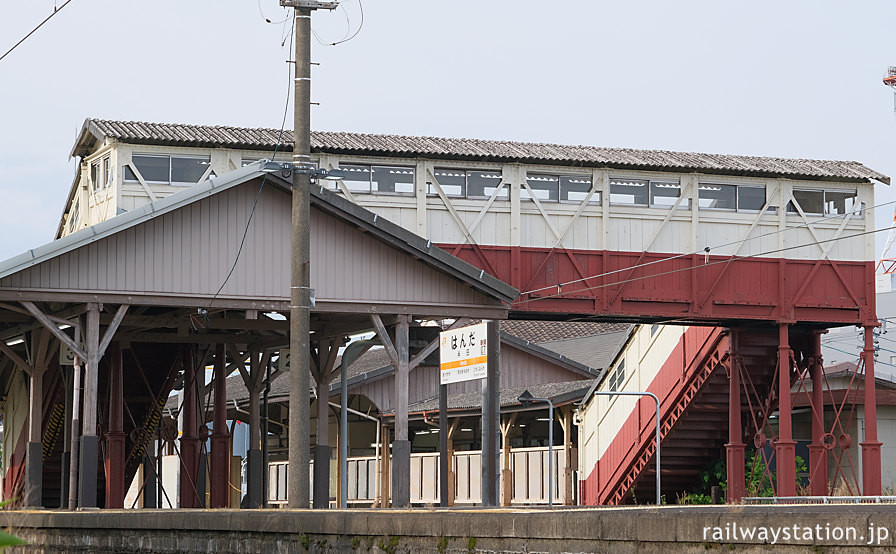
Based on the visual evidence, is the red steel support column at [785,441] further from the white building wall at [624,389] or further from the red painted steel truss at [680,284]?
the white building wall at [624,389]

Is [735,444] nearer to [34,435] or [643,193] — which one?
[643,193]

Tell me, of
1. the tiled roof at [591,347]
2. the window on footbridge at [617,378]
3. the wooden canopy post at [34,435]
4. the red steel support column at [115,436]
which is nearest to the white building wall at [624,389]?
the window on footbridge at [617,378]

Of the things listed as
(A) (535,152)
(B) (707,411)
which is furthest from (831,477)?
(A) (535,152)

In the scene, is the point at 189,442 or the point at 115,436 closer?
the point at 115,436

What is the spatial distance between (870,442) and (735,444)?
9.87ft

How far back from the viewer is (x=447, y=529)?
1089 cm

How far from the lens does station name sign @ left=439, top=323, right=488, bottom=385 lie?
816 inches

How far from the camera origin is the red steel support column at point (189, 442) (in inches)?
1126

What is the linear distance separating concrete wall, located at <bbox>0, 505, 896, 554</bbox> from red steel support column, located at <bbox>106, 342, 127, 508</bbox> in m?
9.24

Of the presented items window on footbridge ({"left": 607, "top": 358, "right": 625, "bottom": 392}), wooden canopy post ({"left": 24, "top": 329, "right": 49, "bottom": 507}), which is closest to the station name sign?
wooden canopy post ({"left": 24, "top": 329, "right": 49, "bottom": 507})

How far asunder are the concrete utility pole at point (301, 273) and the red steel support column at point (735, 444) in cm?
1749

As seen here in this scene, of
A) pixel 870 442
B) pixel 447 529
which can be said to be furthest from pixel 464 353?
pixel 870 442

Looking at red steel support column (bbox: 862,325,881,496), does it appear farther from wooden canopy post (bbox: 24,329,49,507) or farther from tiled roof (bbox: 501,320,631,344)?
tiled roof (bbox: 501,320,631,344)

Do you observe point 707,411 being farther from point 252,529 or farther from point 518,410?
point 252,529
